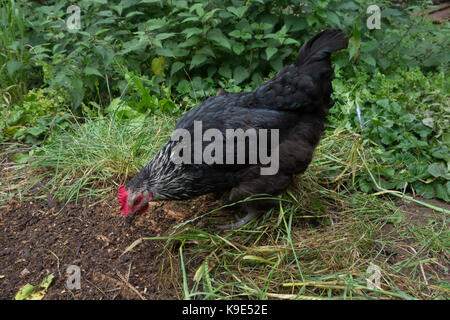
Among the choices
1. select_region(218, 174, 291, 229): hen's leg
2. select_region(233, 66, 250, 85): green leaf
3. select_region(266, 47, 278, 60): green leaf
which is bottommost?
select_region(218, 174, 291, 229): hen's leg

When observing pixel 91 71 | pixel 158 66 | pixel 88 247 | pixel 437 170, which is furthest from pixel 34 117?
pixel 437 170

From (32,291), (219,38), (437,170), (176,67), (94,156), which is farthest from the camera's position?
(176,67)

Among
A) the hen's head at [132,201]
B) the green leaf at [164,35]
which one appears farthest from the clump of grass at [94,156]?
the green leaf at [164,35]

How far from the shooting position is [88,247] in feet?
7.83

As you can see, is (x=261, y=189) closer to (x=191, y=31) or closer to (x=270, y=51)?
(x=270, y=51)

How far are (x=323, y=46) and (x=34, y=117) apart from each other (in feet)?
9.37

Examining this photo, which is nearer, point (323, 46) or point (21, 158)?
point (323, 46)

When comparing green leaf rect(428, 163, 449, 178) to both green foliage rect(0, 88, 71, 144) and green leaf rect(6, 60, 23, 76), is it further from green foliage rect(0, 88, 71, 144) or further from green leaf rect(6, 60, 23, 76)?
green leaf rect(6, 60, 23, 76)

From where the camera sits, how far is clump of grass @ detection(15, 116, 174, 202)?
2900 millimetres

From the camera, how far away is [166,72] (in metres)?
4.08

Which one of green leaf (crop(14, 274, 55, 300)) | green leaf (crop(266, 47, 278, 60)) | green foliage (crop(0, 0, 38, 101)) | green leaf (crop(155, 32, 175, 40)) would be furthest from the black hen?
green foliage (crop(0, 0, 38, 101))

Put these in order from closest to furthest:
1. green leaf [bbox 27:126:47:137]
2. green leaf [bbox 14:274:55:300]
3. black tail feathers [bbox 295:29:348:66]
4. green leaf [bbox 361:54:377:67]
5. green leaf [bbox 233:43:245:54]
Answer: green leaf [bbox 14:274:55:300]
black tail feathers [bbox 295:29:348:66]
green leaf [bbox 27:126:47:137]
green leaf [bbox 233:43:245:54]
green leaf [bbox 361:54:377:67]
